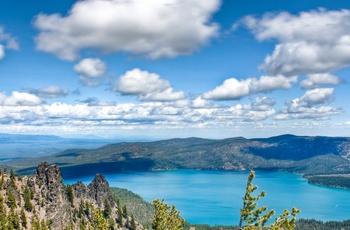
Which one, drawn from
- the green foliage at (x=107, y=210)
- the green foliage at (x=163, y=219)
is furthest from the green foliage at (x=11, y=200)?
the green foliage at (x=163, y=219)

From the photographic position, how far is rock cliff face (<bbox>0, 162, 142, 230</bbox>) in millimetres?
123994

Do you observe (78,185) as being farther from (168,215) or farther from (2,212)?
(168,215)

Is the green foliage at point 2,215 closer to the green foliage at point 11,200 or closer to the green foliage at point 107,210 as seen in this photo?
the green foliage at point 11,200

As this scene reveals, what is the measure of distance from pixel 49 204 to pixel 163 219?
107 metres

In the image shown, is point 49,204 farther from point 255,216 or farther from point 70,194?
point 255,216

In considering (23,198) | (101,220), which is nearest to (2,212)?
(23,198)

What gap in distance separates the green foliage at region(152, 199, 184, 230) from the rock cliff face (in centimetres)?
7197

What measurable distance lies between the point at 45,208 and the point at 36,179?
53.9 feet

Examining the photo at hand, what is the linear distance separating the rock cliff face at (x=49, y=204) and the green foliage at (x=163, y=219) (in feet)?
236

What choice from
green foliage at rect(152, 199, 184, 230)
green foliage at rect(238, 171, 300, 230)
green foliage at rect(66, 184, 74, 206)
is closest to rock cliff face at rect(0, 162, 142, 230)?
green foliage at rect(66, 184, 74, 206)

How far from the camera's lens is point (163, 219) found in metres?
52.7

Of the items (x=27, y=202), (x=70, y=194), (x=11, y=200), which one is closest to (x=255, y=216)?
(x=11, y=200)

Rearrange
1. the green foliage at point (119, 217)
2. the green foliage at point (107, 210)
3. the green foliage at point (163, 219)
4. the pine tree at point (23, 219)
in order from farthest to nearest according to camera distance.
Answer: the green foliage at point (119, 217) → the green foliage at point (107, 210) → the pine tree at point (23, 219) → the green foliage at point (163, 219)

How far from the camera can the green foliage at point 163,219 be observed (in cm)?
5128
